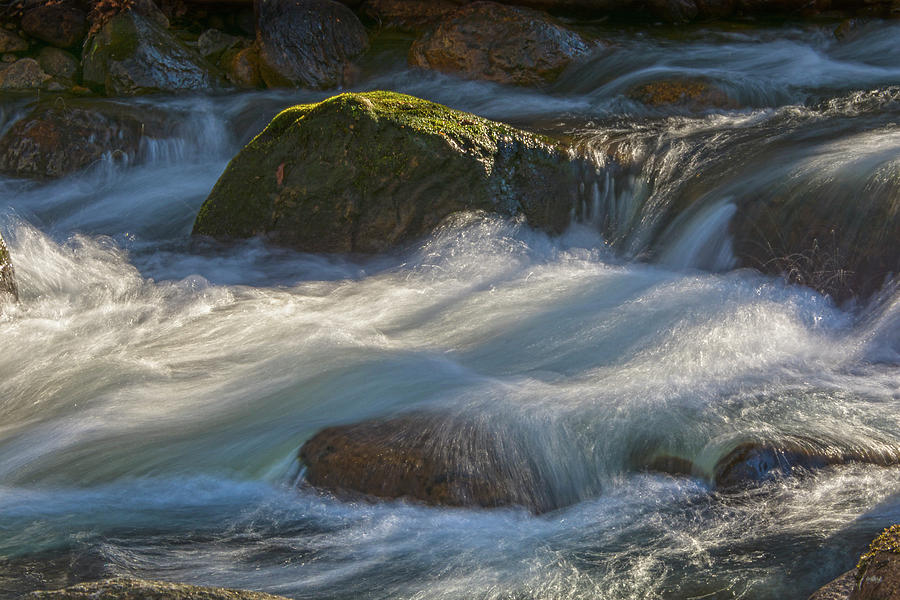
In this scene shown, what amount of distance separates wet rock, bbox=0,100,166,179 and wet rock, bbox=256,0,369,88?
1645 millimetres

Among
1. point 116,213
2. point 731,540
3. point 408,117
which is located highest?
point 408,117

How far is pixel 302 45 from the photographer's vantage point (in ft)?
33.7

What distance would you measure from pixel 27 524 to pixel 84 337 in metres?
1.95

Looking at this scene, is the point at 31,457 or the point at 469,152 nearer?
the point at 31,457

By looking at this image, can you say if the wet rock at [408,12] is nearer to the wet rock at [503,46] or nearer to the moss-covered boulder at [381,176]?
the wet rock at [503,46]

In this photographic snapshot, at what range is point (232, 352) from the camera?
5.20 meters

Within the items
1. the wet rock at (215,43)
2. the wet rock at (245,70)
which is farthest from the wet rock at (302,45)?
the wet rock at (215,43)

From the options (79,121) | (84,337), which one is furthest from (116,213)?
(84,337)

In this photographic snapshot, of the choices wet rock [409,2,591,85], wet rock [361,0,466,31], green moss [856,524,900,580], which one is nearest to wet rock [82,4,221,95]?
wet rock [361,0,466,31]

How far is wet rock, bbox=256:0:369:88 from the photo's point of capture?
10141mm

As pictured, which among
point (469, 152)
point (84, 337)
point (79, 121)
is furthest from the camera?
point (79, 121)

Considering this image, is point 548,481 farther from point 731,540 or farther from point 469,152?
point 469,152

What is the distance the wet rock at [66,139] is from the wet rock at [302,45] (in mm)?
1645

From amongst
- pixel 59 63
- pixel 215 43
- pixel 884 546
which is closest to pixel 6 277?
pixel 884 546
